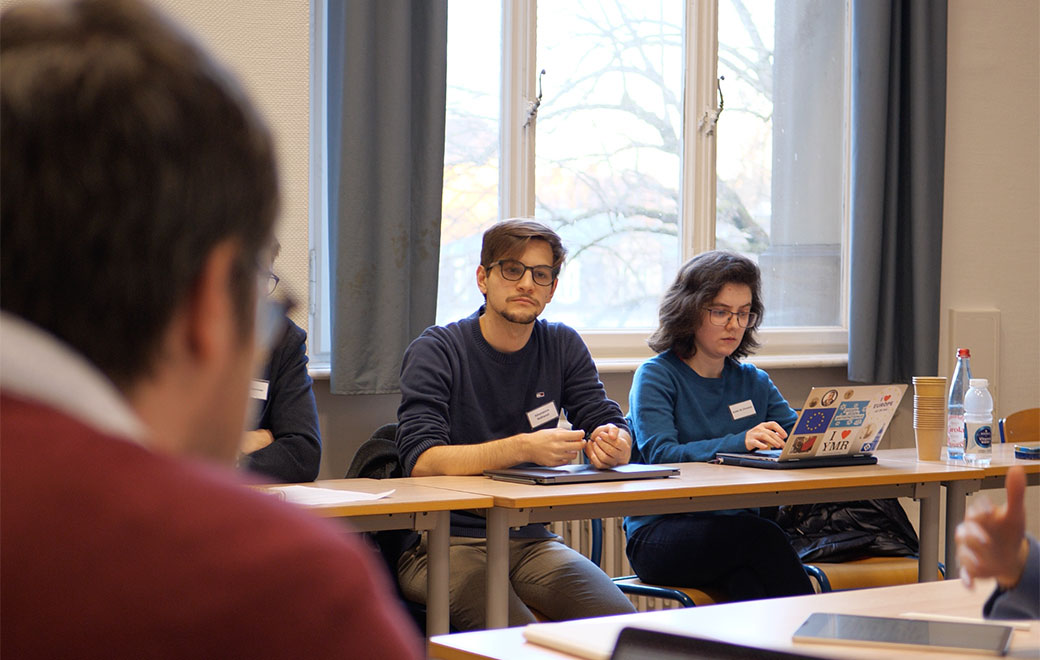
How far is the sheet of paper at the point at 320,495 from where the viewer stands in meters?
2.36

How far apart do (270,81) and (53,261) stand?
10.3ft

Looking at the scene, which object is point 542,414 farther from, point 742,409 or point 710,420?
point 742,409

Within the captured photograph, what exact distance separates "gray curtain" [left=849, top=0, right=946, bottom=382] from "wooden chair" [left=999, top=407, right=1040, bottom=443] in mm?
780

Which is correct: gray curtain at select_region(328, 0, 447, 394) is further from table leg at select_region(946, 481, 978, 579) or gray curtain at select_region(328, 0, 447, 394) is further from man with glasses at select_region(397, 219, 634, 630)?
table leg at select_region(946, 481, 978, 579)

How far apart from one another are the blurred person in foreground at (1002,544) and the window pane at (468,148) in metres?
3.08

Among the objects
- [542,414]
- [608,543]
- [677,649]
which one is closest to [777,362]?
[608,543]

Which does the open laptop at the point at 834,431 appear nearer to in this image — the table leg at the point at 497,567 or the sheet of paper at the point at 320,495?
the table leg at the point at 497,567

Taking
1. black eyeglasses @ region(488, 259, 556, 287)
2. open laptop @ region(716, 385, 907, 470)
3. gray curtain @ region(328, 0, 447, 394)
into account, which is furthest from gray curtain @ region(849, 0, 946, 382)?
black eyeglasses @ region(488, 259, 556, 287)

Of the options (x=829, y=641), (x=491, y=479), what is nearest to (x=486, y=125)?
(x=491, y=479)

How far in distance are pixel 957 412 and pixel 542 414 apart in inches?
52.1

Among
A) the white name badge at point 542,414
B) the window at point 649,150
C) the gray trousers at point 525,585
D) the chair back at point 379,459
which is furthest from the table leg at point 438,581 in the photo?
the window at point 649,150

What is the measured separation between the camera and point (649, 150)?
15.0 ft

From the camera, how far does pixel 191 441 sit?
492mm

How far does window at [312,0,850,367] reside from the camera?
13.7ft
